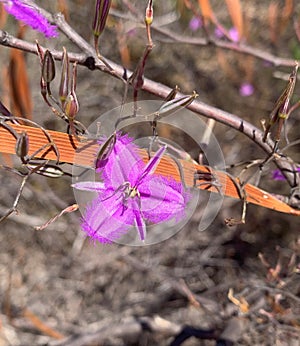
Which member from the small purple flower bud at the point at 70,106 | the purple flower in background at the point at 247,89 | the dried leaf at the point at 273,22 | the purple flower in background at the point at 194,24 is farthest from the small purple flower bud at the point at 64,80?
the purple flower in background at the point at 194,24

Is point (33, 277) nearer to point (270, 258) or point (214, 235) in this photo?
point (214, 235)

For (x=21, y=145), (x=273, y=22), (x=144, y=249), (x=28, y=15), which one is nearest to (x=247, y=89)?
(x=273, y=22)

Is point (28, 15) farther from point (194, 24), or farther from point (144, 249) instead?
point (194, 24)

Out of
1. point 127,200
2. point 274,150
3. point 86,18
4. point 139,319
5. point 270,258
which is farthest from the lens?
point 86,18

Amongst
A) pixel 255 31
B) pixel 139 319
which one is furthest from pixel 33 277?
pixel 255 31

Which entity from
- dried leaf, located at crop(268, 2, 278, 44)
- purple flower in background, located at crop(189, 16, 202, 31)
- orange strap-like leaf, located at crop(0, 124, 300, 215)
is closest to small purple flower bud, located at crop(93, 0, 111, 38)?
orange strap-like leaf, located at crop(0, 124, 300, 215)
